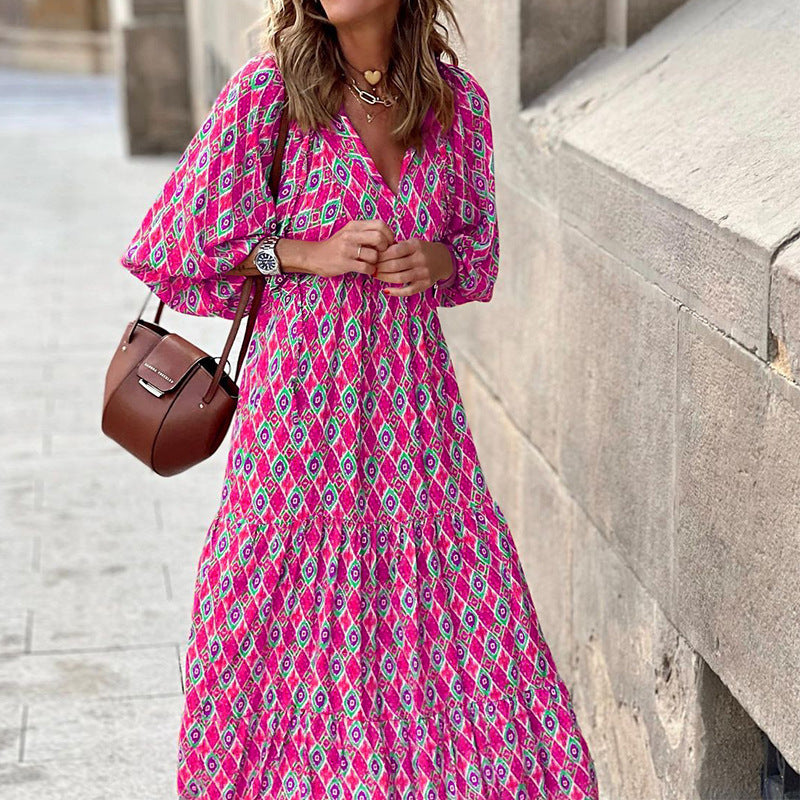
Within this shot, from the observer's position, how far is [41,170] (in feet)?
44.5

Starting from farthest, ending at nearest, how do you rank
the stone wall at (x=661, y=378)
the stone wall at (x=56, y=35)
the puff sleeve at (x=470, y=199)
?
the stone wall at (x=56, y=35) → the puff sleeve at (x=470, y=199) → the stone wall at (x=661, y=378)

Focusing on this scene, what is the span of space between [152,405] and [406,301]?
513 millimetres

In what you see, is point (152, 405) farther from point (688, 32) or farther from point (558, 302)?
point (688, 32)

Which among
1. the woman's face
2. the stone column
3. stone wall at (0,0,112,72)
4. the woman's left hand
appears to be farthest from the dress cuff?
stone wall at (0,0,112,72)

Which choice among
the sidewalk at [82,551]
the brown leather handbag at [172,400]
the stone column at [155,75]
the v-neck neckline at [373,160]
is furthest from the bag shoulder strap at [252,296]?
the stone column at [155,75]

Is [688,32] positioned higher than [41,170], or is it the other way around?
[688,32]

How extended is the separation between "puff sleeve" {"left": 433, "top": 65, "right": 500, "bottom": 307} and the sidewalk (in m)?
1.41

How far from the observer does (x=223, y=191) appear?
2.87 m

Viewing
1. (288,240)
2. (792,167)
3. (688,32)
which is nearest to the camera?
(792,167)

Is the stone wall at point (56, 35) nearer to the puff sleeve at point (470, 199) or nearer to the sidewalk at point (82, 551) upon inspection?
the sidewalk at point (82, 551)

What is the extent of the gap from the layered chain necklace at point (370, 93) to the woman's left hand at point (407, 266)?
0.26 metres

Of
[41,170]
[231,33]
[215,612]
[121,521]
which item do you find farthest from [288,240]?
[41,170]

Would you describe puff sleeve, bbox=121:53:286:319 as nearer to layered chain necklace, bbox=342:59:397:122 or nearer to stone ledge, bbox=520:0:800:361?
layered chain necklace, bbox=342:59:397:122

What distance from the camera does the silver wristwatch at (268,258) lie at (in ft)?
9.53
